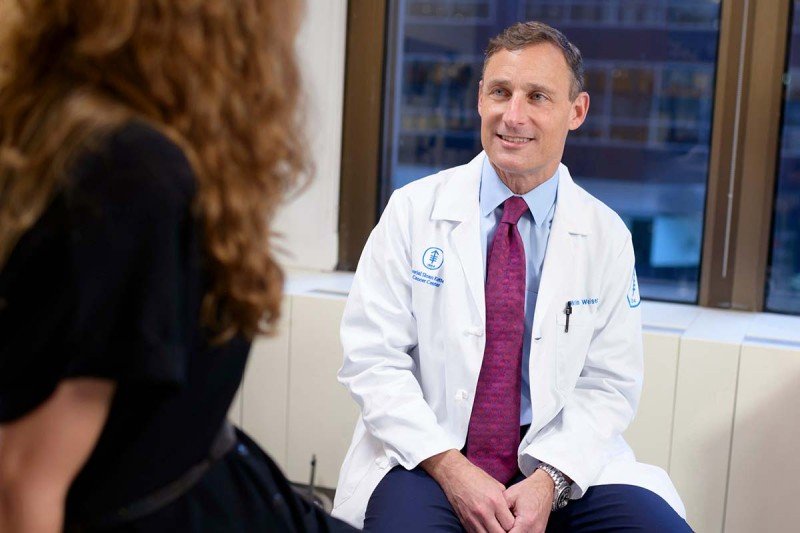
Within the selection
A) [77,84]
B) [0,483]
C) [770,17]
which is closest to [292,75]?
[77,84]

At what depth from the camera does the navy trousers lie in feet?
5.37

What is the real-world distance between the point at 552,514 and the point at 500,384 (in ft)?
0.85

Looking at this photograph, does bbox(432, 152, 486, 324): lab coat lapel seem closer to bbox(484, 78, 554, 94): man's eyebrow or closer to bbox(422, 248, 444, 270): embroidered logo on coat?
bbox(422, 248, 444, 270): embroidered logo on coat

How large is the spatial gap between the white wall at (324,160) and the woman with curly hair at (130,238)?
1.92 meters

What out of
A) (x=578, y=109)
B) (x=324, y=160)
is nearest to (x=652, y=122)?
(x=578, y=109)

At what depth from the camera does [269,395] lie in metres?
2.60

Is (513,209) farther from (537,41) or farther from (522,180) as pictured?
(537,41)

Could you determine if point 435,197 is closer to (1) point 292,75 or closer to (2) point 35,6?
(1) point 292,75

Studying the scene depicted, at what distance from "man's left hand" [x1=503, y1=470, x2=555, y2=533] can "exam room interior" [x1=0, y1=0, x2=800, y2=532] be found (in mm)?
633

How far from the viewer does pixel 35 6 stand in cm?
79

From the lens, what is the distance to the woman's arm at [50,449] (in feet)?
2.49

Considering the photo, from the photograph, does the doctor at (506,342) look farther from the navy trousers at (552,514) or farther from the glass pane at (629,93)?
the glass pane at (629,93)

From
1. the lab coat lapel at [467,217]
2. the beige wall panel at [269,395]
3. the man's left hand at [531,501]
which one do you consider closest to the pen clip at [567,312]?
the lab coat lapel at [467,217]

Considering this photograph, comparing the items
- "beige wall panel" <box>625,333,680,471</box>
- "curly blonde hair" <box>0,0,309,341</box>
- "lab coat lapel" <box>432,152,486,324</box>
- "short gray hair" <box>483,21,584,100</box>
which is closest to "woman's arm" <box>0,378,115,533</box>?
"curly blonde hair" <box>0,0,309,341</box>
